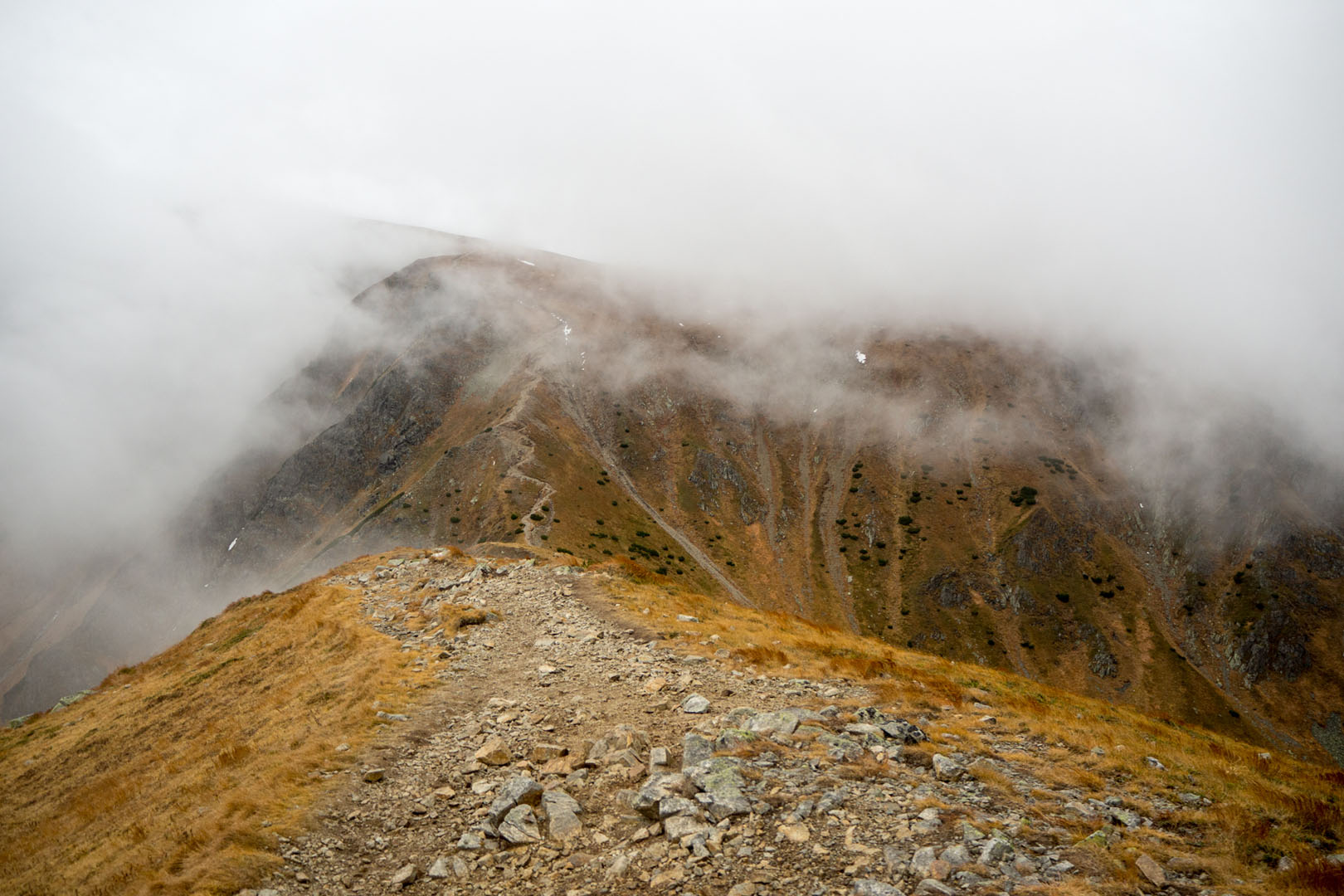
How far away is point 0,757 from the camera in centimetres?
2820

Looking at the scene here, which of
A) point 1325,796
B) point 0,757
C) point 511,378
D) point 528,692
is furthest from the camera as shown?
point 511,378

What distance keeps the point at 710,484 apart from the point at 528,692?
146867 millimetres

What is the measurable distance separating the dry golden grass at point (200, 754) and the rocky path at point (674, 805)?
121cm

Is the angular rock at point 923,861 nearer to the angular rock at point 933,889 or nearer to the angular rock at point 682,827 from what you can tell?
the angular rock at point 933,889

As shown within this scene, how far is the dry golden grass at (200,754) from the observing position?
1119 cm

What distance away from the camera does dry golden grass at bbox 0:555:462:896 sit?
11188mm

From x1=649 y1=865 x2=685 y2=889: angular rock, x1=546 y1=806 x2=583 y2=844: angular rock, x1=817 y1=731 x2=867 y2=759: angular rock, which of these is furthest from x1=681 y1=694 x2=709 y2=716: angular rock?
x1=649 y1=865 x2=685 y2=889: angular rock

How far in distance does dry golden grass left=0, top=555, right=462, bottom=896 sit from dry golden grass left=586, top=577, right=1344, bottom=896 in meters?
10.8

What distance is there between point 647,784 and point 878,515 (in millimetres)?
156347

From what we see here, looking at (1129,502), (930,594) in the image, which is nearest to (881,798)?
(930,594)

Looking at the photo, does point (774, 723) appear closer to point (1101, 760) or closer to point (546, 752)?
point (546, 752)

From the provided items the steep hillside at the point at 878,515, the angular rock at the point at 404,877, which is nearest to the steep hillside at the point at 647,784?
the angular rock at the point at 404,877

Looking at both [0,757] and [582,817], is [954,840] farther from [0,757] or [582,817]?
[0,757]

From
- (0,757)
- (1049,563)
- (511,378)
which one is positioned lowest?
(1049,563)
